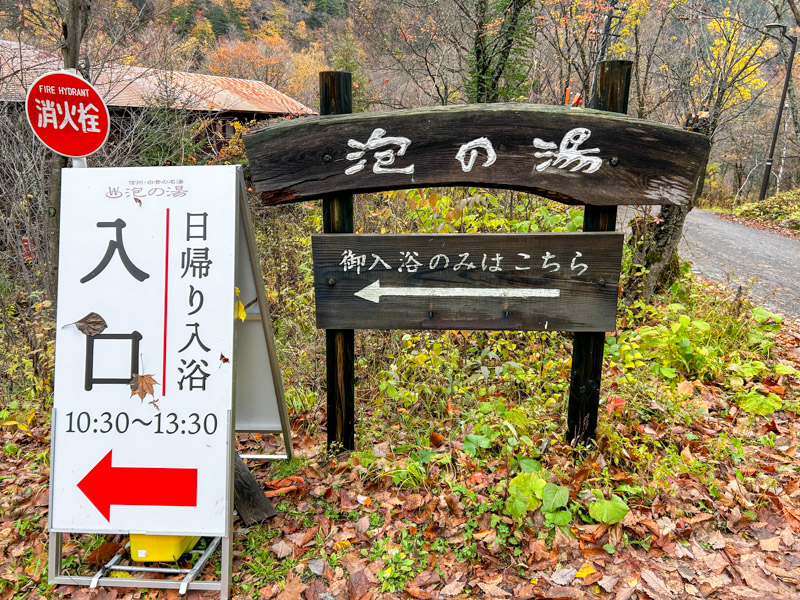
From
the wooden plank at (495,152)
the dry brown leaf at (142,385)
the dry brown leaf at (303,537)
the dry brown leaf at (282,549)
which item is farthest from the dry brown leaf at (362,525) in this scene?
the wooden plank at (495,152)

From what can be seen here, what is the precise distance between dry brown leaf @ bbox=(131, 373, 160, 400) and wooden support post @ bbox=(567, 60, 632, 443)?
240 centimetres

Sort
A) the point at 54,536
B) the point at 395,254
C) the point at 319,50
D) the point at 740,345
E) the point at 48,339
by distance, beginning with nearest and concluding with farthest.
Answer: the point at 54,536 → the point at 395,254 → the point at 740,345 → the point at 48,339 → the point at 319,50

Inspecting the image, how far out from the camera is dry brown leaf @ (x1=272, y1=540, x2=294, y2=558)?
2.74 m

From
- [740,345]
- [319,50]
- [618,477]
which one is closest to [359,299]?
[618,477]

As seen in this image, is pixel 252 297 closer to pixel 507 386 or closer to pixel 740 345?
pixel 507 386

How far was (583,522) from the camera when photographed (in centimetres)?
286

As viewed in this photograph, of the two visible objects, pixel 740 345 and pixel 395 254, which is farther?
pixel 740 345

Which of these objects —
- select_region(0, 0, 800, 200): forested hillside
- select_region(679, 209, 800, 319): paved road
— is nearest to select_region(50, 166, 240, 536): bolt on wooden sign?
select_region(0, 0, 800, 200): forested hillside

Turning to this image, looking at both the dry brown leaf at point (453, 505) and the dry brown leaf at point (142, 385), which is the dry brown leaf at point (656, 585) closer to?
the dry brown leaf at point (453, 505)

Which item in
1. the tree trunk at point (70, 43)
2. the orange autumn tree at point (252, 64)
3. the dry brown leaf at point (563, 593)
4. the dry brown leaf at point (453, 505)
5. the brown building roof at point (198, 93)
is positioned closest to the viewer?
the dry brown leaf at point (563, 593)

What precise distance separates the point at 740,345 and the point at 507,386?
231cm

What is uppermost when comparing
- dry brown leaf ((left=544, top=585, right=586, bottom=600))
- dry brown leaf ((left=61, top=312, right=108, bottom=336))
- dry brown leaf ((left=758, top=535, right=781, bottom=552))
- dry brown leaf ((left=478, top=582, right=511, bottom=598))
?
dry brown leaf ((left=61, top=312, right=108, bottom=336))

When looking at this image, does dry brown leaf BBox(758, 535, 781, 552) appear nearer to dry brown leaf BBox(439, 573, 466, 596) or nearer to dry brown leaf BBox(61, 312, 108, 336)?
dry brown leaf BBox(439, 573, 466, 596)

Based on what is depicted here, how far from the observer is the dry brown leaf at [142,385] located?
8.22 ft
